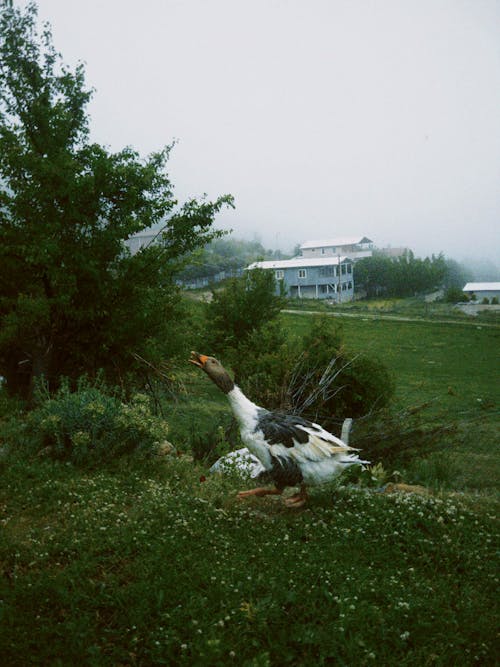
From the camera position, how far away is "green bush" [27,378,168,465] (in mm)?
6770

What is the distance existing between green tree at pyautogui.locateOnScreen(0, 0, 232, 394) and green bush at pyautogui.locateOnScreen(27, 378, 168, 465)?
6.94ft

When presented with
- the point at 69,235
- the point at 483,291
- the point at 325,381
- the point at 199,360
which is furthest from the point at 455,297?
the point at 199,360

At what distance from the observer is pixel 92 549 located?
184 inches

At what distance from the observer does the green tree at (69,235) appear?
888cm

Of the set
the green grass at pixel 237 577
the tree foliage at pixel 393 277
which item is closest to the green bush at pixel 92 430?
the green grass at pixel 237 577

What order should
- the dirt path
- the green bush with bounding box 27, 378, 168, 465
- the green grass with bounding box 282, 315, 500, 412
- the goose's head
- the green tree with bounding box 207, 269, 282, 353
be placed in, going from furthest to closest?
the dirt path
the green tree with bounding box 207, 269, 282, 353
the green grass with bounding box 282, 315, 500, 412
the green bush with bounding box 27, 378, 168, 465
the goose's head

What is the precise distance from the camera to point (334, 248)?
68125mm

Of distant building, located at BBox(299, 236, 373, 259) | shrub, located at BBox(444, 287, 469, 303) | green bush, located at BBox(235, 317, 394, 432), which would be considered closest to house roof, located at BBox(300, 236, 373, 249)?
distant building, located at BBox(299, 236, 373, 259)

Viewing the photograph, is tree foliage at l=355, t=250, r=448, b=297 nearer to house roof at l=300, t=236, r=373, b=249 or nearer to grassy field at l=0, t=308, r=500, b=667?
house roof at l=300, t=236, r=373, b=249

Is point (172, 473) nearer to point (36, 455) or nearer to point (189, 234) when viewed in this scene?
point (36, 455)

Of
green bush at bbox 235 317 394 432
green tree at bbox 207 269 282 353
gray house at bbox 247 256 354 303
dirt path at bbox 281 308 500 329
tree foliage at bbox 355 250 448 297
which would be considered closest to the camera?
green bush at bbox 235 317 394 432

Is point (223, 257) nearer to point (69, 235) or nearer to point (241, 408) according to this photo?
point (69, 235)

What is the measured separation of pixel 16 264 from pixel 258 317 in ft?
40.4

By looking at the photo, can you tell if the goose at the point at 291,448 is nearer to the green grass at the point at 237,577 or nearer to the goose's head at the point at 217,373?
A: the goose's head at the point at 217,373
